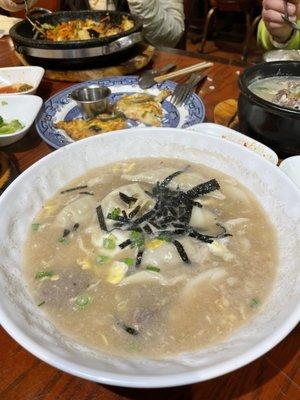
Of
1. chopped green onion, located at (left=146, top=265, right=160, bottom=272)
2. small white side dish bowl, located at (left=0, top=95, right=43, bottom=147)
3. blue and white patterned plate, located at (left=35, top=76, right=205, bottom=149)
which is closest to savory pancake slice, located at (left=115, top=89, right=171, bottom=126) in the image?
blue and white patterned plate, located at (left=35, top=76, right=205, bottom=149)

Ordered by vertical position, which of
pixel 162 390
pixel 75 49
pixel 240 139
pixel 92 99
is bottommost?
pixel 162 390

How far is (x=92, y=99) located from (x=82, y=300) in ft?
5.27

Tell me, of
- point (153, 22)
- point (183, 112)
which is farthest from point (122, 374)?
point (153, 22)

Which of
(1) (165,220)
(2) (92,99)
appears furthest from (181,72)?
(1) (165,220)

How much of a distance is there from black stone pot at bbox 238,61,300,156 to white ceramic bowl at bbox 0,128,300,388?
29 cm

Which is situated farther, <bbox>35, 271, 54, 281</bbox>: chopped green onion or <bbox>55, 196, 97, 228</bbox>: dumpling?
<bbox>55, 196, 97, 228</bbox>: dumpling

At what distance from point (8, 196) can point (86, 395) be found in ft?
2.10

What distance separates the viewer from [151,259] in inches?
45.2

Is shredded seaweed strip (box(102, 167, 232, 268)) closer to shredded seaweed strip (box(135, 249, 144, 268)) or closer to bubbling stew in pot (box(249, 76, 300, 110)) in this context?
shredded seaweed strip (box(135, 249, 144, 268))

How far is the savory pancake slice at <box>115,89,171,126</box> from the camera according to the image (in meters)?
2.20

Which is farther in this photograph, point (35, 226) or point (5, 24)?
point (5, 24)

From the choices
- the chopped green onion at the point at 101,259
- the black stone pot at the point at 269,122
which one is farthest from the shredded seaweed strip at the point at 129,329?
the black stone pot at the point at 269,122

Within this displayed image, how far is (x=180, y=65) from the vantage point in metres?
2.81

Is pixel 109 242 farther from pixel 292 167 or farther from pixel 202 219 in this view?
pixel 292 167
